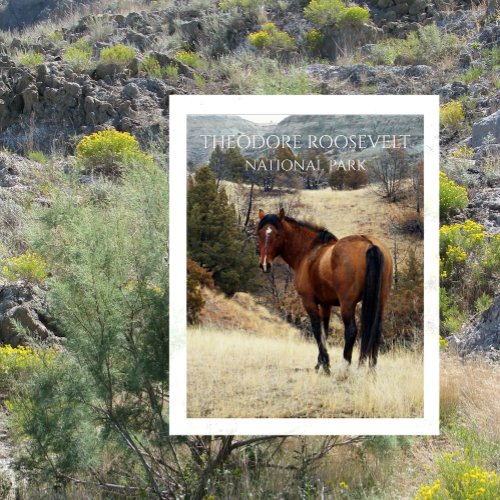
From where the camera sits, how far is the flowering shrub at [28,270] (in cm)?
1091

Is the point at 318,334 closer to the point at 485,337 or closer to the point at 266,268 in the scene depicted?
the point at 266,268

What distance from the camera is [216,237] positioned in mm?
6414

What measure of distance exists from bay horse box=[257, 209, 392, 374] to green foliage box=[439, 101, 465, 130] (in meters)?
8.96

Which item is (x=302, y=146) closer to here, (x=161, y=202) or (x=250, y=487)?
(x=161, y=202)

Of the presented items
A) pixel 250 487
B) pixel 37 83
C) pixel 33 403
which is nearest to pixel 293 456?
pixel 250 487

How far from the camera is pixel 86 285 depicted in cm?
728

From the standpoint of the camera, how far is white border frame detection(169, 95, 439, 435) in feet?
20.4

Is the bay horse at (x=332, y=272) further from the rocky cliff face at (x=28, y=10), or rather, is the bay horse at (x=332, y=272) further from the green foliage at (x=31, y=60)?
the rocky cliff face at (x=28, y=10)

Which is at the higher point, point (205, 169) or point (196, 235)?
point (205, 169)

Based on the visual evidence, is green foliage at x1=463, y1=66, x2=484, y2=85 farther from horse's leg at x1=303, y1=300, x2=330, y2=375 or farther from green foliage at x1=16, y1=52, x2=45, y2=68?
horse's leg at x1=303, y1=300, x2=330, y2=375

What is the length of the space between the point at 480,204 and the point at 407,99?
6785mm

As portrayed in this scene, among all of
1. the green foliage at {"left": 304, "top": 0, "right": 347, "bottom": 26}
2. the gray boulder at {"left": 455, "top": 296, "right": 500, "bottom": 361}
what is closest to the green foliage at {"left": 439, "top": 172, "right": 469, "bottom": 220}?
the gray boulder at {"left": 455, "top": 296, "right": 500, "bottom": 361}

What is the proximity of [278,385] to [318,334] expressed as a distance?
0.51 m

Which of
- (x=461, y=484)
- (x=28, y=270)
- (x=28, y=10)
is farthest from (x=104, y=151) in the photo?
(x=28, y=10)
